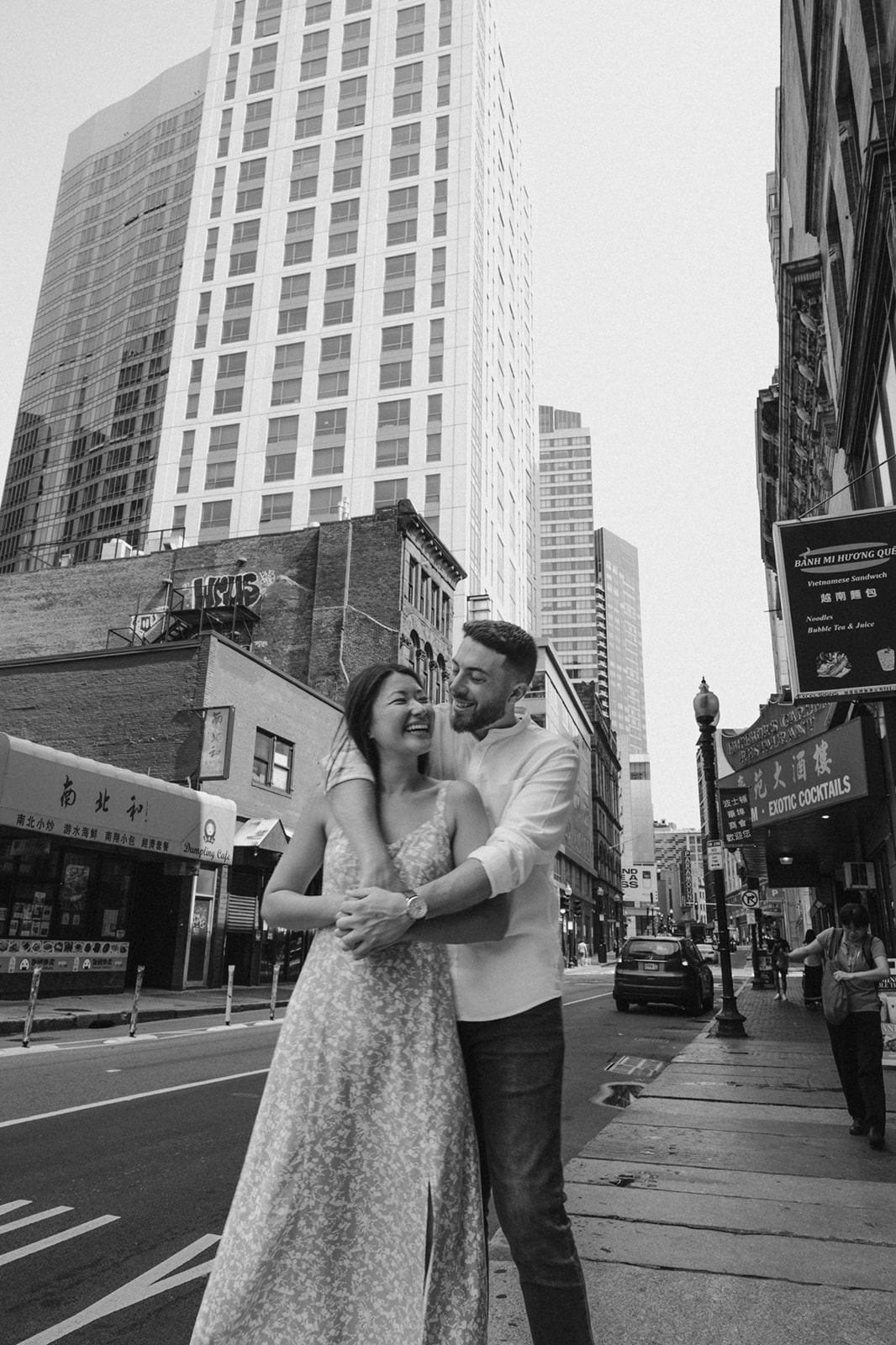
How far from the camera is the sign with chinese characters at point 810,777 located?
11758 millimetres

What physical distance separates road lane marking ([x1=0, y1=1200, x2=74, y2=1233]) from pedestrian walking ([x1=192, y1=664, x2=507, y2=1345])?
317 cm

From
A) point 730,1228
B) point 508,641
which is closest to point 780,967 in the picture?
point 730,1228

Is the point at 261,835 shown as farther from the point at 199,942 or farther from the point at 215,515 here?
the point at 215,515

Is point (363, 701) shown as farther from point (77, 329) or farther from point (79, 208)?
point (79, 208)

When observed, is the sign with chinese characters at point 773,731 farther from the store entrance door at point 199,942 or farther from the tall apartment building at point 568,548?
the tall apartment building at point 568,548

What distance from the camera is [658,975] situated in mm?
19891

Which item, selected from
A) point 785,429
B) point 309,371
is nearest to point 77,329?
point 309,371

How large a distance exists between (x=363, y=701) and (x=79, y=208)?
119868 mm

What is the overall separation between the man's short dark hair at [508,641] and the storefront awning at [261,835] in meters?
22.6

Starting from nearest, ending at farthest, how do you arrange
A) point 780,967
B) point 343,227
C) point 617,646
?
point 780,967
point 343,227
point 617,646

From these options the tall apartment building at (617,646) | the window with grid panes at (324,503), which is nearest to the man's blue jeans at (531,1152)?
the window with grid panes at (324,503)

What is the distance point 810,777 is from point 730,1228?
934cm

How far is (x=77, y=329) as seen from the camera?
317 feet

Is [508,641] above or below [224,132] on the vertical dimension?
below
